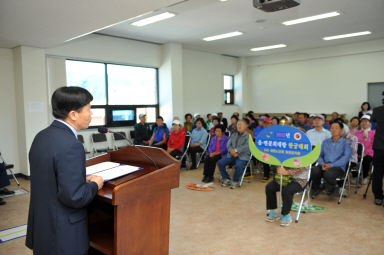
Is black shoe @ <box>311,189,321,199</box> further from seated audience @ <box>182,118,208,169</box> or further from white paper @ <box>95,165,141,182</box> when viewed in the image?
white paper @ <box>95,165,141,182</box>

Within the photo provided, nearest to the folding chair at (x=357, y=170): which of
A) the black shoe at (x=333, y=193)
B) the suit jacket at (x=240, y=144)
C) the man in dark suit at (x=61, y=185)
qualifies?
the black shoe at (x=333, y=193)

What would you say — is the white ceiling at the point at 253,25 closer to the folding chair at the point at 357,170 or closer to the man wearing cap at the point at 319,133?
the man wearing cap at the point at 319,133

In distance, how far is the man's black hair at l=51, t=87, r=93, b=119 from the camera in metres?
1.49

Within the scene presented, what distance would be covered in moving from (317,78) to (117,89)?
22.4 ft

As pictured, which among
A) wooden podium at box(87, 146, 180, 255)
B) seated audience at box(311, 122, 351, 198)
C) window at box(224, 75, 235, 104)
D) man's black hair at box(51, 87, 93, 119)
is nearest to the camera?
man's black hair at box(51, 87, 93, 119)

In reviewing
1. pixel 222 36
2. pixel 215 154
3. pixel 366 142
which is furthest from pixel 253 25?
pixel 366 142

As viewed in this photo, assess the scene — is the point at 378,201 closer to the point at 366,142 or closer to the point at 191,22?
the point at 366,142

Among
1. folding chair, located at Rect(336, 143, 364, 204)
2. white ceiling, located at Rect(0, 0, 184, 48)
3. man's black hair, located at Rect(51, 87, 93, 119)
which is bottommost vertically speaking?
folding chair, located at Rect(336, 143, 364, 204)

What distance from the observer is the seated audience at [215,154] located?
18.6 feet

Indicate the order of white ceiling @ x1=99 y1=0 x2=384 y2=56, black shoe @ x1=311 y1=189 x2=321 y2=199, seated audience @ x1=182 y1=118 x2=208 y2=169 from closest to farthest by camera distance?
black shoe @ x1=311 y1=189 x2=321 y2=199 < white ceiling @ x1=99 y1=0 x2=384 y2=56 < seated audience @ x1=182 y1=118 x2=208 y2=169

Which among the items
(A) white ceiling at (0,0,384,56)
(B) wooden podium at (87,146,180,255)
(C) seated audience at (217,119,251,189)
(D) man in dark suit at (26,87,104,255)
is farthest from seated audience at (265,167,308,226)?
(D) man in dark suit at (26,87,104,255)

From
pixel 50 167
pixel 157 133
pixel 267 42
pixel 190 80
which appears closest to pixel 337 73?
pixel 267 42

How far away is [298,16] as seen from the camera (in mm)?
6367

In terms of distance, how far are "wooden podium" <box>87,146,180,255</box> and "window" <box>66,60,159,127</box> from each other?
563 centimetres
